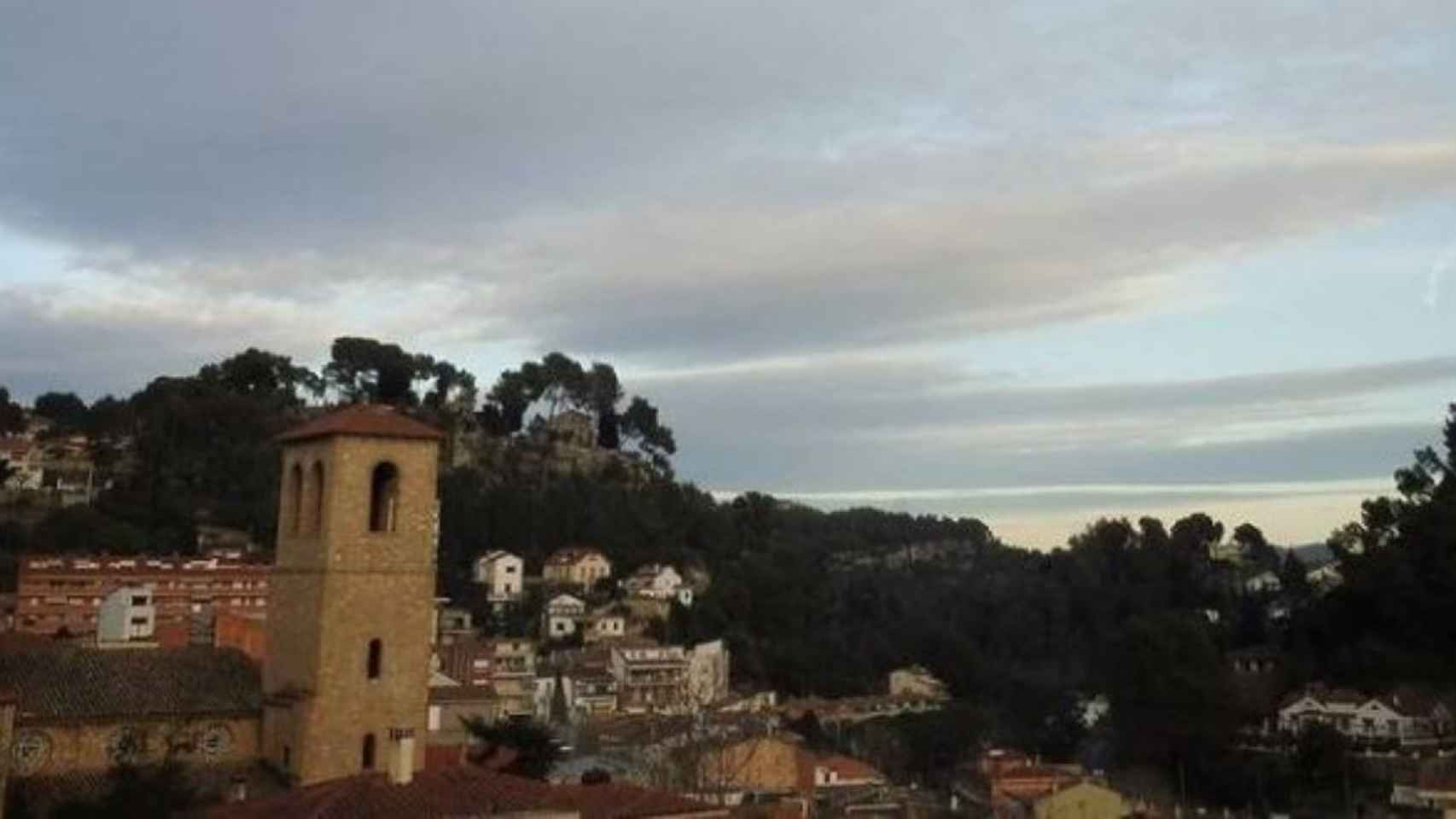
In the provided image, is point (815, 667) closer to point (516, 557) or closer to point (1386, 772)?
point (516, 557)

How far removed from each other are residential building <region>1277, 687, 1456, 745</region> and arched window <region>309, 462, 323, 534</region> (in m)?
32.1

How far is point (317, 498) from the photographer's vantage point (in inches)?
963

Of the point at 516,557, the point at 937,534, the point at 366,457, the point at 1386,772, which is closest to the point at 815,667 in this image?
the point at 516,557

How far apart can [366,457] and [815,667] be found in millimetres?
51628

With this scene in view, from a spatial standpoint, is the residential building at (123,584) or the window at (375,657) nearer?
the window at (375,657)

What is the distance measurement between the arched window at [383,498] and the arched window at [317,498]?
30.5 inches

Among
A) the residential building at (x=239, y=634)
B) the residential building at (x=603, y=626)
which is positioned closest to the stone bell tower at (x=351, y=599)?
the residential building at (x=239, y=634)

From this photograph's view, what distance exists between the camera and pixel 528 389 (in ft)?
332

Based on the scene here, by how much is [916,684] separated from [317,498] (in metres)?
51.6

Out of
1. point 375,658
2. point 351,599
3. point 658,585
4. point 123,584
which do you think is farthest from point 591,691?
point 351,599

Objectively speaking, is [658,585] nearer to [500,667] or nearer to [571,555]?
[571,555]

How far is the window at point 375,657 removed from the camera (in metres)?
23.6

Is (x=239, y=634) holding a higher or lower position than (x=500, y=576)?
lower

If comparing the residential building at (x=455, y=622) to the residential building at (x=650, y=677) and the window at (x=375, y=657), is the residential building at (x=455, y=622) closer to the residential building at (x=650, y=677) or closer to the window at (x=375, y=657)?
the residential building at (x=650, y=677)
